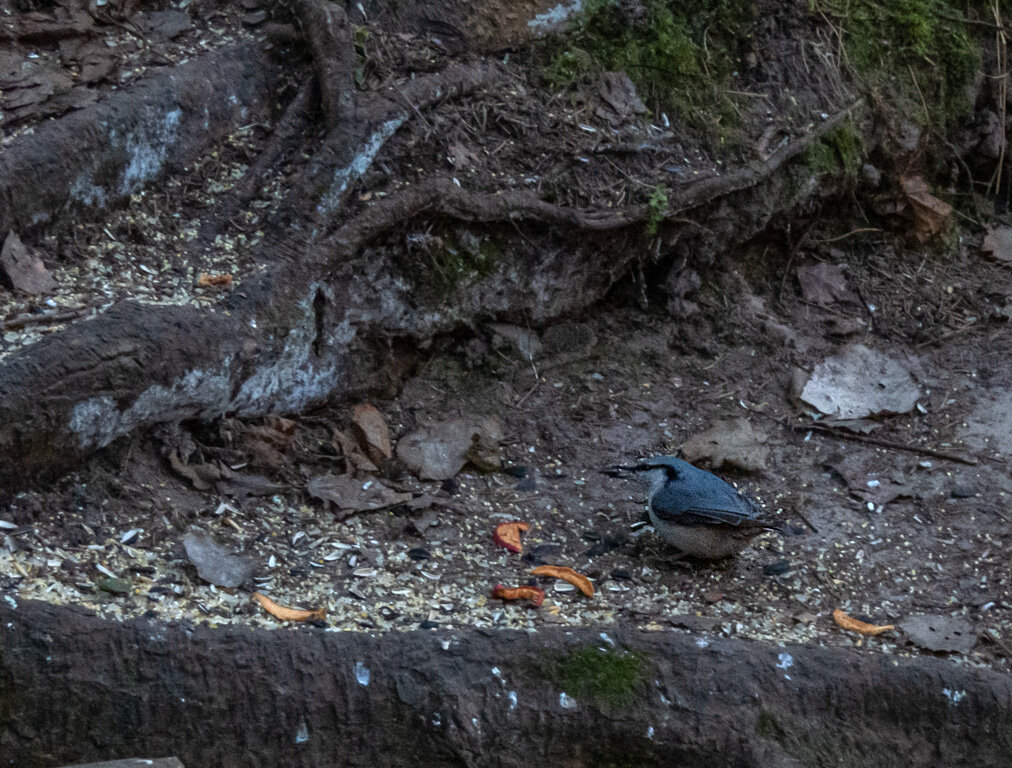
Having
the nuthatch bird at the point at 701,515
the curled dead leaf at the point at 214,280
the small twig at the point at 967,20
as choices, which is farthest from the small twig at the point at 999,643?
the small twig at the point at 967,20

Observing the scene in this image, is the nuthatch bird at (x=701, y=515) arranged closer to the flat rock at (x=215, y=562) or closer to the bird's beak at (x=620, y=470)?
the bird's beak at (x=620, y=470)

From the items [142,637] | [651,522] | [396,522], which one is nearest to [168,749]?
[142,637]

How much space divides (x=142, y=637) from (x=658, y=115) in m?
3.53

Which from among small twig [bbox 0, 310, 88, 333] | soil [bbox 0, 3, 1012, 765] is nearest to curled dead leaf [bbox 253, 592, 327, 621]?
soil [bbox 0, 3, 1012, 765]

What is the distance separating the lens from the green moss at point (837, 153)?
18.5 ft

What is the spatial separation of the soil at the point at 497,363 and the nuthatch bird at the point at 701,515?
0.14 metres

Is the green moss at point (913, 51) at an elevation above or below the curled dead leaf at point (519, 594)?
above

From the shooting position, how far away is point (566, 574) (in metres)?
3.98

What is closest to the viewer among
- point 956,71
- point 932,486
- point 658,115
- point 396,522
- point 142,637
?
point 142,637

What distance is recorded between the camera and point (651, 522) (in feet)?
13.8

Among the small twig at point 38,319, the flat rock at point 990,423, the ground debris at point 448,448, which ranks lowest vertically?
the flat rock at point 990,423

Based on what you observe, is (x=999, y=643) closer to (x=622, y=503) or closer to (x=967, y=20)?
(x=622, y=503)

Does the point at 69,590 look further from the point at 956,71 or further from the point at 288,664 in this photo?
the point at 956,71

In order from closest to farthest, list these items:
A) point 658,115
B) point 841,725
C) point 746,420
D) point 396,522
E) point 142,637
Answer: point 142,637, point 841,725, point 396,522, point 746,420, point 658,115
